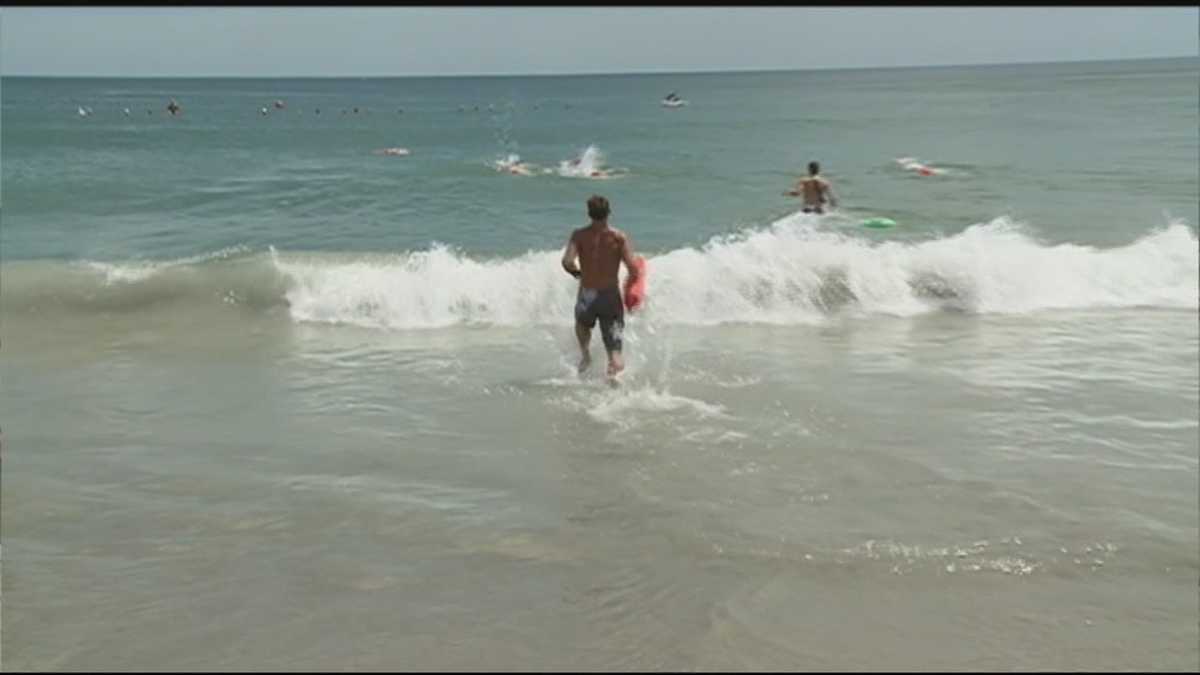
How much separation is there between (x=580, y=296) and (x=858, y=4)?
6964 mm

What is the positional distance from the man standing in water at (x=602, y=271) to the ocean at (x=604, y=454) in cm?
43

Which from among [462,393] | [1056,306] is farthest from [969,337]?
[462,393]

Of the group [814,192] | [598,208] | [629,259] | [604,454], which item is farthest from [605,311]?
[814,192]

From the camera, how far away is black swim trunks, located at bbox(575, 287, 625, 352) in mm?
8359

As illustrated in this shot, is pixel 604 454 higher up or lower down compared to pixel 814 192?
lower down

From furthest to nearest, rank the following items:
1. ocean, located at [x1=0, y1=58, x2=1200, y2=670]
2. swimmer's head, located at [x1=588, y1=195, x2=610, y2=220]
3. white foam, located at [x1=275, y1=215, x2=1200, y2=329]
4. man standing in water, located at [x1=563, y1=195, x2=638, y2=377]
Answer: white foam, located at [x1=275, y1=215, x2=1200, y2=329] → man standing in water, located at [x1=563, y1=195, x2=638, y2=377] → swimmer's head, located at [x1=588, y1=195, x2=610, y2=220] → ocean, located at [x1=0, y1=58, x2=1200, y2=670]

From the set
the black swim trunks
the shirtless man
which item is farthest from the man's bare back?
the shirtless man

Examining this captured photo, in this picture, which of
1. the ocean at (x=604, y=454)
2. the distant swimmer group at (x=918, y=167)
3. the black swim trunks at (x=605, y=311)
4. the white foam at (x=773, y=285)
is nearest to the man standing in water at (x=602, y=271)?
the black swim trunks at (x=605, y=311)

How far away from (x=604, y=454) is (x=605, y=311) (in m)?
2.12

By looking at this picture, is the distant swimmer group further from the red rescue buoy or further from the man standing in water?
the man standing in water

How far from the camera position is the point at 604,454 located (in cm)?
646

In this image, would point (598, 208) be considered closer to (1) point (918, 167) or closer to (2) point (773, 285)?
(2) point (773, 285)

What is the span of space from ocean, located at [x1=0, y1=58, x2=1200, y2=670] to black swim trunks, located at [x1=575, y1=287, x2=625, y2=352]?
38cm

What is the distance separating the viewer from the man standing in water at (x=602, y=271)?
8.21 m
